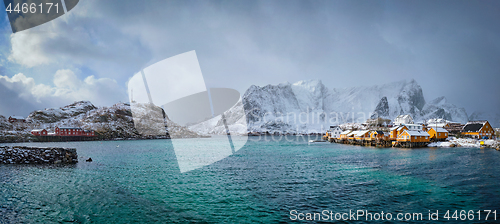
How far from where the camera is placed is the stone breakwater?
36.1m

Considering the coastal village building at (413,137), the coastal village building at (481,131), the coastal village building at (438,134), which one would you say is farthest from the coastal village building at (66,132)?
the coastal village building at (481,131)

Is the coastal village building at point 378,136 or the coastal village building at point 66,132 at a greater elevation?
the coastal village building at point 66,132

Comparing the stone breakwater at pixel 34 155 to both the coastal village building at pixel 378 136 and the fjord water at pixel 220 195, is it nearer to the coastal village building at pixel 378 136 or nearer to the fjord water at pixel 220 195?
the fjord water at pixel 220 195

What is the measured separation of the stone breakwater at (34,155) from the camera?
36.1 metres

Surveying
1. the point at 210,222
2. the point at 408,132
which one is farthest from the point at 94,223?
the point at 408,132

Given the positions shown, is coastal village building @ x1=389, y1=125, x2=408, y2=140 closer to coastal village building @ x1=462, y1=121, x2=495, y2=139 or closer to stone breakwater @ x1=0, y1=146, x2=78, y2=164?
coastal village building @ x1=462, y1=121, x2=495, y2=139

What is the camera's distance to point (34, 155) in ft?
122

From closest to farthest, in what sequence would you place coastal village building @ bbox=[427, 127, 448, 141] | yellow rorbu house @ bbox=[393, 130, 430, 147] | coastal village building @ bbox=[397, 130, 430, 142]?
yellow rorbu house @ bbox=[393, 130, 430, 147]
coastal village building @ bbox=[397, 130, 430, 142]
coastal village building @ bbox=[427, 127, 448, 141]

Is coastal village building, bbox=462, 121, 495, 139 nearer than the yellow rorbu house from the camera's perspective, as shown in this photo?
No

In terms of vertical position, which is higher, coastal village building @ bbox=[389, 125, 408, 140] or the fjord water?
coastal village building @ bbox=[389, 125, 408, 140]

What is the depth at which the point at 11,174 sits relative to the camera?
27453mm

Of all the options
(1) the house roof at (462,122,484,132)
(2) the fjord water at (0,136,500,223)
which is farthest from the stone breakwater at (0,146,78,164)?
(1) the house roof at (462,122,484,132)

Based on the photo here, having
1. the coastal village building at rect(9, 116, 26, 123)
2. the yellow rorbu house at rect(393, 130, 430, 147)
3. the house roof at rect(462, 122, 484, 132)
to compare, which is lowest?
the yellow rorbu house at rect(393, 130, 430, 147)

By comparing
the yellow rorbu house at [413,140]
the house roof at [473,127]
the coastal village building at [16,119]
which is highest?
the coastal village building at [16,119]
